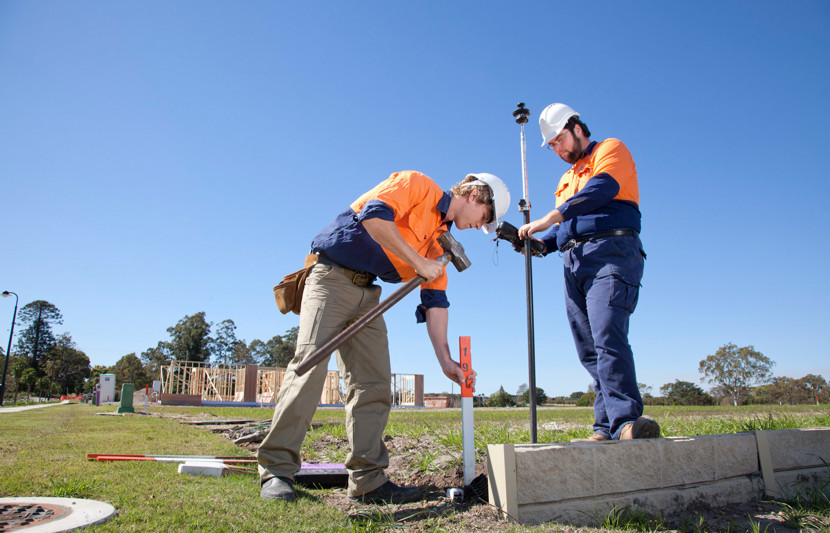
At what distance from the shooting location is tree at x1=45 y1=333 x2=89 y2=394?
54781 mm

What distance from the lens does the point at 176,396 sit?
911 inches

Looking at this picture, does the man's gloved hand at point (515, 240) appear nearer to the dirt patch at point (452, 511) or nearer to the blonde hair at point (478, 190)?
the blonde hair at point (478, 190)

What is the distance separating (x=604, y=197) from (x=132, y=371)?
198 feet

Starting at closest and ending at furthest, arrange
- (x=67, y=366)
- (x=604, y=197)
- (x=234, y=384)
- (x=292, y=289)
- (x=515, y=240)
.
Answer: (x=604, y=197), (x=292, y=289), (x=515, y=240), (x=234, y=384), (x=67, y=366)

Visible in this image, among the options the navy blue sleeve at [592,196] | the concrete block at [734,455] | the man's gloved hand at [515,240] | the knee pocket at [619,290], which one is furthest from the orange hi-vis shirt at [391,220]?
the concrete block at [734,455]

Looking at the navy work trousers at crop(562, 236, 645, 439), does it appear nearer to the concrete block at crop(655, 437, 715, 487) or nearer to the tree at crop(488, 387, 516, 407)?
the concrete block at crop(655, 437, 715, 487)

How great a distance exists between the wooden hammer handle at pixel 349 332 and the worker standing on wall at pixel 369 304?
55mm

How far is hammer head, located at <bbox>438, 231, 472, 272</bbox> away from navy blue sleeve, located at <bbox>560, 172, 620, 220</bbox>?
649 mm

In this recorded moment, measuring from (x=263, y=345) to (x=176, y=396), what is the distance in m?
36.7

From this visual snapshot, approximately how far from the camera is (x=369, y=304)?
9.54 feet

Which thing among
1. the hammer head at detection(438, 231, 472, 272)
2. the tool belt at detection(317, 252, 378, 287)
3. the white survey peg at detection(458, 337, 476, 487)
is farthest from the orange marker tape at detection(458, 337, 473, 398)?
the tool belt at detection(317, 252, 378, 287)

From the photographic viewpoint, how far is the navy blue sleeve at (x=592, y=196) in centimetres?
283

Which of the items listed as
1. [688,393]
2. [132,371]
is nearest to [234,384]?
[688,393]

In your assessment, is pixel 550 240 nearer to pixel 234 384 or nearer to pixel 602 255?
pixel 602 255
